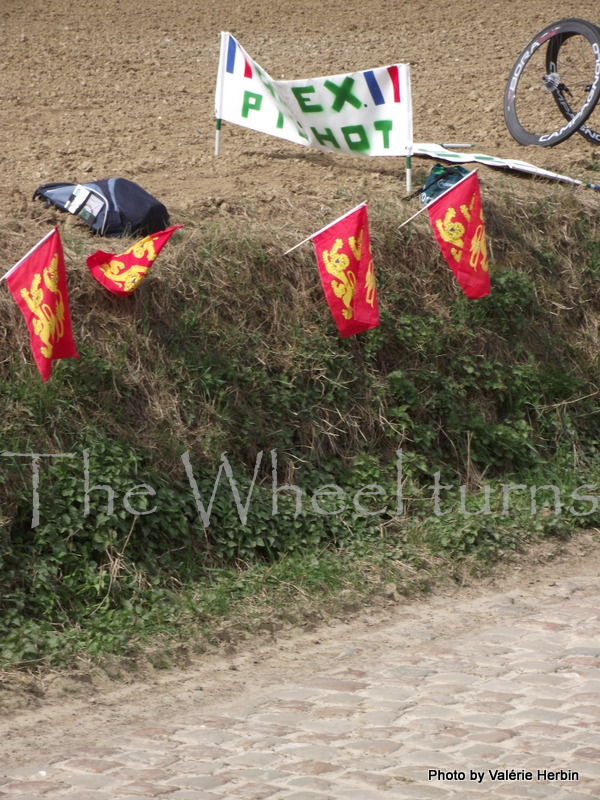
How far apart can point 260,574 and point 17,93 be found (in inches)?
274

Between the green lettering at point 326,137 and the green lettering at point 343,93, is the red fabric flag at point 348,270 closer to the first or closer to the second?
the green lettering at point 343,93

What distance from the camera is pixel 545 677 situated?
5.57 metres

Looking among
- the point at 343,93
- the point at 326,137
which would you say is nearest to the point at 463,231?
the point at 343,93

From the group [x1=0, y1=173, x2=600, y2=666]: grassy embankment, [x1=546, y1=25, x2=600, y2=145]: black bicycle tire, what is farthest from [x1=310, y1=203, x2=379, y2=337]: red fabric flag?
[x1=546, y1=25, x2=600, y2=145]: black bicycle tire

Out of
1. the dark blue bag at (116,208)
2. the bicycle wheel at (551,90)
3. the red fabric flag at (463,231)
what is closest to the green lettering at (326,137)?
the red fabric flag at (463,231)

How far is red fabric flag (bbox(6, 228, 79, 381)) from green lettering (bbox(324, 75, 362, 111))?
11.5ft

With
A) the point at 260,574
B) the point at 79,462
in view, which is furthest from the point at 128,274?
the point at 260,574

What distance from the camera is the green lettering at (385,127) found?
29.0 feet

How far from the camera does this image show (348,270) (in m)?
7.31

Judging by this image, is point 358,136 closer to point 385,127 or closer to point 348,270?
point 385,127

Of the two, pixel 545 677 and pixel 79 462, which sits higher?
pixel 79 462

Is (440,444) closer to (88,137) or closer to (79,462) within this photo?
(79,462)

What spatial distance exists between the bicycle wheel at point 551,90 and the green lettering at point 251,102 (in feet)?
9.88

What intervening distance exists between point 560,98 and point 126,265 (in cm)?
592
